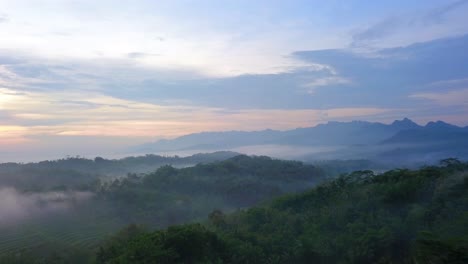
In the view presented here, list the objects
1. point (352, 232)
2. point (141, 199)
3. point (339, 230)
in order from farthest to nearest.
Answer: point (141, 199) → point (339, 230) → point (352, 232)

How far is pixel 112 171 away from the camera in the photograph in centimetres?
10419

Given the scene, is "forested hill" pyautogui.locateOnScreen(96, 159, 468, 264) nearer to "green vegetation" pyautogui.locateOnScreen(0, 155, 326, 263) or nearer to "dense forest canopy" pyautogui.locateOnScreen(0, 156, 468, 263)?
"dense forest canopy" pyautogui.locateOnScreen(0, 156, 468, 263)

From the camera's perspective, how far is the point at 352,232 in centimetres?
1470

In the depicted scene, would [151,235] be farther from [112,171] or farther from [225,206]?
[112,171]

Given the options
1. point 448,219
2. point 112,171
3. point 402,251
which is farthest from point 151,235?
point 112,171

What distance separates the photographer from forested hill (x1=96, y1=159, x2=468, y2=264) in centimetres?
1233

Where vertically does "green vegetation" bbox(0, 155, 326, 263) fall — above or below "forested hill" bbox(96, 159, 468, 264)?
below

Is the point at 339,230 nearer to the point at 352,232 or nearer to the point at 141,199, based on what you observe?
the point at 352,232

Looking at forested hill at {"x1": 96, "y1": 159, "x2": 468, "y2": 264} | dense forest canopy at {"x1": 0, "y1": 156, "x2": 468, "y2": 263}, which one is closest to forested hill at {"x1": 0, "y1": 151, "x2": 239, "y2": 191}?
dense forest canopy at {"x1": 0, "y1": 156, "x2": 468, "y2": 263}

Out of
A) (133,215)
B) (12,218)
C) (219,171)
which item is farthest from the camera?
(219,171)

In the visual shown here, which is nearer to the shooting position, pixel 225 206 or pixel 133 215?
pixel 133 215

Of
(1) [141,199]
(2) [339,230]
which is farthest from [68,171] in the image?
(2) [339,230]

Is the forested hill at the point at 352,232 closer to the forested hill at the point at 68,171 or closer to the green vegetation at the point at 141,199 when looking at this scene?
the green vegetation at the point at 141,199

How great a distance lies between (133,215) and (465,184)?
40653mm
